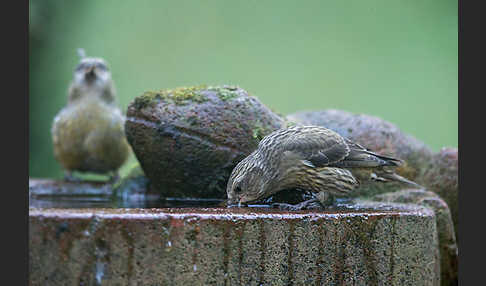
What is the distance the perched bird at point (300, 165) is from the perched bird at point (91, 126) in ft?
8.53

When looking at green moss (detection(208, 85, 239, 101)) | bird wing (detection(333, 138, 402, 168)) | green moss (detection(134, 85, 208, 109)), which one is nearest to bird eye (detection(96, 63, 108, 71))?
green moss (detection(134, 85, 208, 109))

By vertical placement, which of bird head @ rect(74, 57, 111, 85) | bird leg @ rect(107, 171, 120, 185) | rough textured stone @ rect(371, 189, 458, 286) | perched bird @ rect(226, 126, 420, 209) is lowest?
rough textured stone @ rect(371, 189, 458, 286)

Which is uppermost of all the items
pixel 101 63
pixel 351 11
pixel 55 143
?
pixel 351 11

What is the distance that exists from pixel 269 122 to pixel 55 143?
3.00 meters

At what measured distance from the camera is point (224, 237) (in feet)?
9.23

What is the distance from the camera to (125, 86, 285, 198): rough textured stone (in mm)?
4098

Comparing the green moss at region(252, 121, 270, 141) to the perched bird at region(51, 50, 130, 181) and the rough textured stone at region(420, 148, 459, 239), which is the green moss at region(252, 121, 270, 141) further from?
the perched bird at region(51, 50, 130, 181)

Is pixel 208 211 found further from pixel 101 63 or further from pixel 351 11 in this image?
pixel 351 11

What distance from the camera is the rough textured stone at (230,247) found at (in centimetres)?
254

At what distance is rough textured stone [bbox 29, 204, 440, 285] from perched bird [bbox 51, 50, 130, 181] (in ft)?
10.5

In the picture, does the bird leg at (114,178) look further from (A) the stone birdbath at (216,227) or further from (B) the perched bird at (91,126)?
(A) the stone birdbath at (216,227)

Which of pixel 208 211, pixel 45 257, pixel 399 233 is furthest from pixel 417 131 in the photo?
pixel 45 257

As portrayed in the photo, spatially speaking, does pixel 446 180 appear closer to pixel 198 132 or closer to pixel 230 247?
pixel 198 132

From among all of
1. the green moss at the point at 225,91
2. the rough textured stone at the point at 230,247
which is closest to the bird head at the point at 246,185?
the rough textured stone at the point at 230,247
